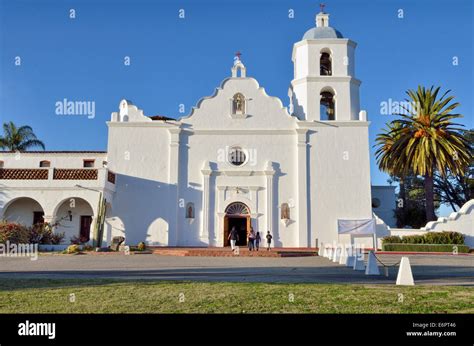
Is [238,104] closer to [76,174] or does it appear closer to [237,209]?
[237,209]

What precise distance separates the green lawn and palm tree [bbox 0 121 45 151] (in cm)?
3483

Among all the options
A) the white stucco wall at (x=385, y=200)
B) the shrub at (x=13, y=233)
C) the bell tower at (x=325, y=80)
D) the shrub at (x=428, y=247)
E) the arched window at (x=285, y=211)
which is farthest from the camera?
the white stucco wall at (x=385, y=200)

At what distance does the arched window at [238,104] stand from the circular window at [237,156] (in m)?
2.61

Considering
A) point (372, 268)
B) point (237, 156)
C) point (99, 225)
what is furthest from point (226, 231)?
point (372, 268)

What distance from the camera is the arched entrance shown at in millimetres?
30203

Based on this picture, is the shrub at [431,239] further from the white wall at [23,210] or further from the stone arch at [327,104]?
the white wall at [23,210]

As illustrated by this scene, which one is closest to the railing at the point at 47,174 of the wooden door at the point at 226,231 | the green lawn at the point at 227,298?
the wooden door at the point at 226,231

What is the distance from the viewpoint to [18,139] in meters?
42.7

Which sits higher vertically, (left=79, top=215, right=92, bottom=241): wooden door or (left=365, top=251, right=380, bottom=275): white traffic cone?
(left=79, top=215, right=92, bottom=241): wooden door

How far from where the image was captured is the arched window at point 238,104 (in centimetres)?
3139

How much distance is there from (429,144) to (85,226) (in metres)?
23.5

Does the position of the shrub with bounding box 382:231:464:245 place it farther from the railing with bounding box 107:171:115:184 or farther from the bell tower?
the railing with bounding box 107:171:115:184
